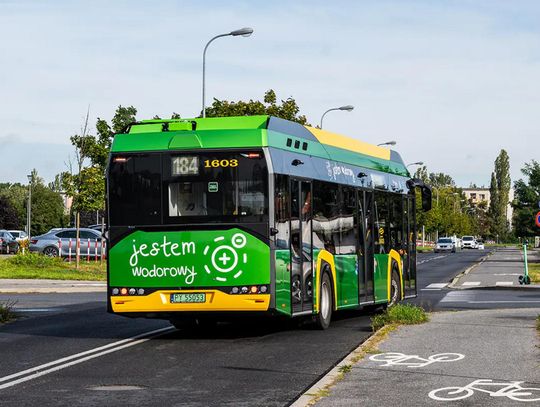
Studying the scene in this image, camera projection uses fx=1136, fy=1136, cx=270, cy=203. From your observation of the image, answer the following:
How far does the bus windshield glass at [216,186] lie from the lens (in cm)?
1516

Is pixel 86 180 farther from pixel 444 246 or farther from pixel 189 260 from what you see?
pixel 444 246

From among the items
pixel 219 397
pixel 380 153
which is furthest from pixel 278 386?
pixel 380 153

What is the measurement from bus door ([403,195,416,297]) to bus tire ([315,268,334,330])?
531 cm

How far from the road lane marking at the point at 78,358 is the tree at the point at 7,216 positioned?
108642 mm

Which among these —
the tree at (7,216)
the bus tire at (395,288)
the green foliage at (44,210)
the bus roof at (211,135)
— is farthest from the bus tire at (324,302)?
the green foliage at (44,210)

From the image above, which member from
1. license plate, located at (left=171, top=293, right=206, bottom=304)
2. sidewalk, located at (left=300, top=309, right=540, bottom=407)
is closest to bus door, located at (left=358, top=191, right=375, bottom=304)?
sidewalk, located at (left=300, top=309, right=540, bottom=407)

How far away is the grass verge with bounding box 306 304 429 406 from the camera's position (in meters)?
10.2

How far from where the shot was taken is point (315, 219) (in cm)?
1688

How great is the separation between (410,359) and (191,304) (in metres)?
3.74

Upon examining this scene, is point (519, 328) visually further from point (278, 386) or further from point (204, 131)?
point (278, 386)

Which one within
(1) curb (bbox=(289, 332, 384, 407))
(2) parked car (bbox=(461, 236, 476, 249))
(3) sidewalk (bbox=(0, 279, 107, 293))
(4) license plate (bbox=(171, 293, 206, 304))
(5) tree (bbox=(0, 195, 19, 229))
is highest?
(5) tree (bbox=(0, 195, 19, 229))

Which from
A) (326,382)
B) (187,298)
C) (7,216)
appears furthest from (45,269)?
(7,216)

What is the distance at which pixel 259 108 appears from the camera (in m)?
53.6

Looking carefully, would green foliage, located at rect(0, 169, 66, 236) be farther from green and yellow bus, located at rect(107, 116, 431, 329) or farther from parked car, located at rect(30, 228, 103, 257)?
green and yellow bus, located at rect(107, 116, 431, 329)
